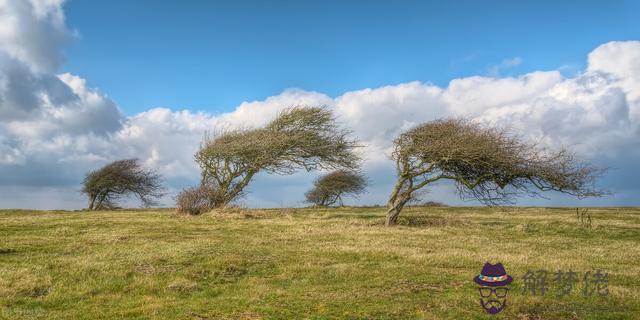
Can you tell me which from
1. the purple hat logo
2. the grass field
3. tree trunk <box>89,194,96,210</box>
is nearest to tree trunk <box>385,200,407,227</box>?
the grass field

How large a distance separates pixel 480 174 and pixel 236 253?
16.6 m

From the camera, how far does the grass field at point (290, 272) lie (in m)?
9.12

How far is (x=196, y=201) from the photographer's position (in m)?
34.8

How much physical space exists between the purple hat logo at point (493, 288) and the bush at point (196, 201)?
85.0 ft

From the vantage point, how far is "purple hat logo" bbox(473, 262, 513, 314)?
9109 millimetres

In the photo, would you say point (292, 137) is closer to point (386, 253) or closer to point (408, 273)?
point (386, 253)

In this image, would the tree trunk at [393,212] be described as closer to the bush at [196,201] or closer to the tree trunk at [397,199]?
the tree trunk at [397,199]

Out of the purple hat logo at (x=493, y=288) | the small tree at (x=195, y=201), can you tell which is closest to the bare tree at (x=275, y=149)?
the small tree at (x=195, y=201)

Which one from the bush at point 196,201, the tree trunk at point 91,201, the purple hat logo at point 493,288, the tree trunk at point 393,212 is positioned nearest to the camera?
the purple hat logo at point 493,288

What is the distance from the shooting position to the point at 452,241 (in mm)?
19297

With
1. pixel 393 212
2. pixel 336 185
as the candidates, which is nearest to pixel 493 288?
pixel 393 212

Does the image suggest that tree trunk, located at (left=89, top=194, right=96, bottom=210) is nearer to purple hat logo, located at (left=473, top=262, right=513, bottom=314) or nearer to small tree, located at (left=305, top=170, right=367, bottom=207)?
small tree, located at (left=305, top=170, right=367, bottom=207)

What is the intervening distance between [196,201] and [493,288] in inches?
1093

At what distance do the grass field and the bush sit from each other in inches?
492
